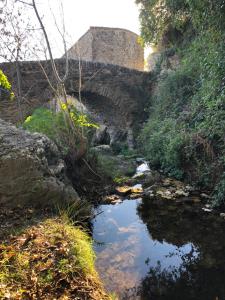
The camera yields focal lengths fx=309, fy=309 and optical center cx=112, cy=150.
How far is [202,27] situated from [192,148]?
267 cm

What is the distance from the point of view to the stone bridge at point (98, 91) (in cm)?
1014

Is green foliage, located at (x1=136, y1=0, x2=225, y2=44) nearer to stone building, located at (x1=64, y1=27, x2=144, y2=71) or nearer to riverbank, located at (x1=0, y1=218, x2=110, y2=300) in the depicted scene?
riverbank, located at (x1=0, y1=218, x2=110, y2=300)

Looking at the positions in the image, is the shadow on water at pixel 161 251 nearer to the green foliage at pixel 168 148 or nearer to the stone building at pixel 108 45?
the green foliage at pixel 168 148

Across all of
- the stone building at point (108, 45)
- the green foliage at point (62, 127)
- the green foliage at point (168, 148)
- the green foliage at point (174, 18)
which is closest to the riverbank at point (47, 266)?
the green foliage at point (62, 127)

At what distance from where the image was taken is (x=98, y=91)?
11914mm

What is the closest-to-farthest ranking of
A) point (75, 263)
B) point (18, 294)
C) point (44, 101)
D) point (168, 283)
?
point (18, 294) → point (75, 263) → point (168, 283) → point (44, 101)

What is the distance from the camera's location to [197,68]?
889cm

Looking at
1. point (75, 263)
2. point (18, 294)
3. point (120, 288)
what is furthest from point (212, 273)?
point (18, 294)

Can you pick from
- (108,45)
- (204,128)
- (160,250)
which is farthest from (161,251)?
(108,45)

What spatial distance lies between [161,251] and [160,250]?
29 mm

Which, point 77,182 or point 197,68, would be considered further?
point 197,68

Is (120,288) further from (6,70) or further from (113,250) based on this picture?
(6,70)

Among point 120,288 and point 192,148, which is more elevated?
point 192,148

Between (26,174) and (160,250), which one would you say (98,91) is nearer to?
(26,174)
